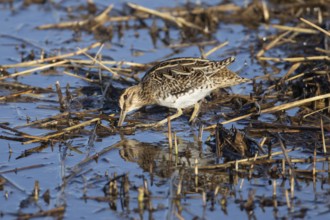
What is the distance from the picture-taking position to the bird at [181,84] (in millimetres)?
8047

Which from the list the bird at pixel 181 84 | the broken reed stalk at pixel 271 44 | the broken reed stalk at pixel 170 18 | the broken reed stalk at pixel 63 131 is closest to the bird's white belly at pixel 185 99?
the bird at pixel 181 84

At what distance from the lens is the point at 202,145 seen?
7570 millimetres

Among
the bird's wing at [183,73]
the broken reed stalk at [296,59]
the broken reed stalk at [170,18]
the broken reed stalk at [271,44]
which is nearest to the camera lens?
the bird's wing at [183,73]

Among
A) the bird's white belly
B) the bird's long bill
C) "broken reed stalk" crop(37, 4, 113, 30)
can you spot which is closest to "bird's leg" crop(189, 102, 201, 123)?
the bird's white belly

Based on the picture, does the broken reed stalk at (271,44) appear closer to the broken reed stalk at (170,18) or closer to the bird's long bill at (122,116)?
the broken reed stalk at (170,18)

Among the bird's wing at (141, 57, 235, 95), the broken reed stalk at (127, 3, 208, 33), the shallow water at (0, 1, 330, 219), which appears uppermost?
the broken reed stalk at (127, 3, 208, 33)

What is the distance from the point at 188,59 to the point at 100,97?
4.15 ft

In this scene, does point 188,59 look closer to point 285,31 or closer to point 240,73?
point 240,73

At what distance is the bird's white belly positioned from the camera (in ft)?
26.4

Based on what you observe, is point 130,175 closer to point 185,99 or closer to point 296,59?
point 185,99

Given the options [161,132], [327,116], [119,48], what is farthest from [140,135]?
[119,48]

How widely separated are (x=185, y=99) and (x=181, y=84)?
6.4 inches

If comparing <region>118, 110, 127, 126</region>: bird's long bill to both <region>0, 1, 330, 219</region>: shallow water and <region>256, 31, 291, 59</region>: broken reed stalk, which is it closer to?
<region>0, 1, 330, 219</region>: shallow water

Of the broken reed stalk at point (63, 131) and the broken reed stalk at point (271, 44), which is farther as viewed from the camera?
→ the broken reed stalk at point (271, 44)
